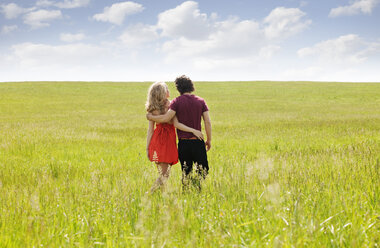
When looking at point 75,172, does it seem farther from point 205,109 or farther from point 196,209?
point 196,209

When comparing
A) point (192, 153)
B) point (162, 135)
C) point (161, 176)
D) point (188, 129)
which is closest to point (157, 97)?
point (162, 135)

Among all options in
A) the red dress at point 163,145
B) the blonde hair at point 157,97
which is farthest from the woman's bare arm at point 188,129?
the blonde hair at point 157,97

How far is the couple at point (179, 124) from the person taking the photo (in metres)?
4.74

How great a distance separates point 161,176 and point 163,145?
0.49 meters

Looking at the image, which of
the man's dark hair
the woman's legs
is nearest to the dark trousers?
the woman's legs

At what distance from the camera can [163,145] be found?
480 centimetres

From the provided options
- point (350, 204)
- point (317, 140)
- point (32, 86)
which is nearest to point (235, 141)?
point (317, 140)

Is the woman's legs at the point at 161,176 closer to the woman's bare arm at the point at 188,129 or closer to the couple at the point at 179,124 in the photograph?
the couple at the point at 179,124

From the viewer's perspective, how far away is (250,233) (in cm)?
260

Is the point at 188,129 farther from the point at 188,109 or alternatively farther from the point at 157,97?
the point at 157,97

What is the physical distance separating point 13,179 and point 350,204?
5.63 metres

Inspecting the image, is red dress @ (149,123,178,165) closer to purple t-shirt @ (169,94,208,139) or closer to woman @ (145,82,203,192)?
woman @ (145,82,203,192)

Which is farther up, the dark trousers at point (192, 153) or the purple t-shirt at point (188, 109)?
the purple t-shirt at point (188, 109)

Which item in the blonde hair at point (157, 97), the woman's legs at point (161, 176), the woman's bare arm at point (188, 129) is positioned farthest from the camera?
the blonde hair at point (157, 97)
